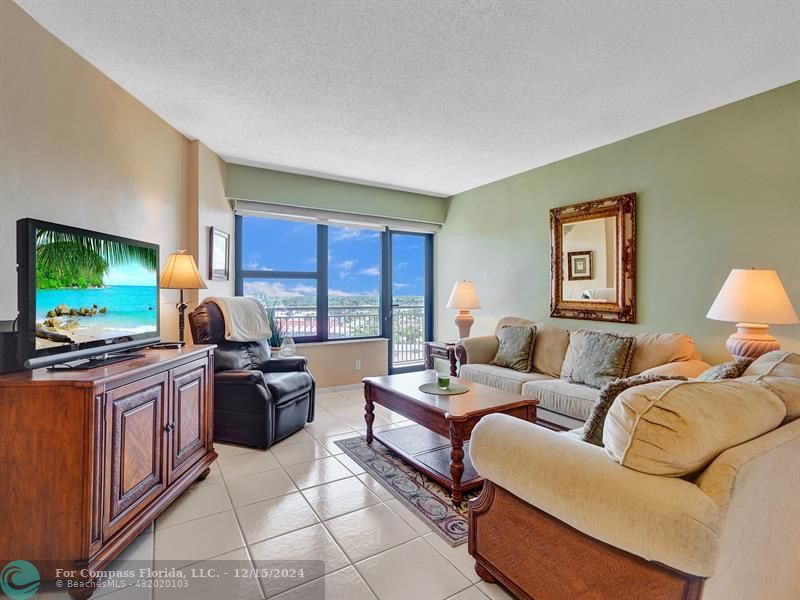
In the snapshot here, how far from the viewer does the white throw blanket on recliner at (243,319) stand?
3.21m

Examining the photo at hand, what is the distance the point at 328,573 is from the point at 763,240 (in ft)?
10.6

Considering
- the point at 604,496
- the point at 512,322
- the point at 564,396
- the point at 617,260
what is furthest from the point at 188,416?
the point at 617,260

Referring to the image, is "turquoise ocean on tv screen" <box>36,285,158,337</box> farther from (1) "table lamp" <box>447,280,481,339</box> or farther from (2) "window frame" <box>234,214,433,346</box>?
(1) "table lamp" <box>447,280,481,339</box>

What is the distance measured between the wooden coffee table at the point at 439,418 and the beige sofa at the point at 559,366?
445 millimetres

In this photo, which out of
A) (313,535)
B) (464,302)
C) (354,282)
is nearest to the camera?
(313,535)

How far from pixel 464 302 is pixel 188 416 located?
9.74 feet

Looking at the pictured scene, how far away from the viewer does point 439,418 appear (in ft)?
7.75

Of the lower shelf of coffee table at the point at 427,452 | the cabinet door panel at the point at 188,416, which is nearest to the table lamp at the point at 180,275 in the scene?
the cabinet door panel at the point at 188,416

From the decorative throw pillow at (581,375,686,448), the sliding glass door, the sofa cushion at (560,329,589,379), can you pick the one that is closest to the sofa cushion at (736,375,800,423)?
the decorative throw pillow at (581,375,686,448)

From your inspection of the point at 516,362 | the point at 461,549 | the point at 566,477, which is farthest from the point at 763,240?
the point at 461,549

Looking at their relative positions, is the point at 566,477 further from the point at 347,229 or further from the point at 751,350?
the point at 347,229

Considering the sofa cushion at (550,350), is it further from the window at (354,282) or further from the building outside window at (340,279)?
the window at (354,282)

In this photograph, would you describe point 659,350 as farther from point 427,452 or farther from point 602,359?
point 427,452

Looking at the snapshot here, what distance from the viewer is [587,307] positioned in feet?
11.9
